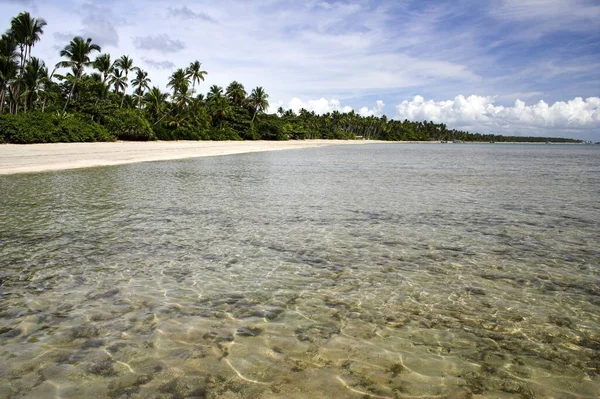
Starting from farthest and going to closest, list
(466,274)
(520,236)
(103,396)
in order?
(520,236), (466,274), (103,396)

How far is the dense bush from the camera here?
3416 cm

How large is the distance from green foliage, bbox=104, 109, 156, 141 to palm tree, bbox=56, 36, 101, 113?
6.38m

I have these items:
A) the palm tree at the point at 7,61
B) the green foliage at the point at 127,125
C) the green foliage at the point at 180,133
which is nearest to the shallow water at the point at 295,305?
the green foliage at the point at 127,125

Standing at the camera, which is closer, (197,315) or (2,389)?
(2,389)

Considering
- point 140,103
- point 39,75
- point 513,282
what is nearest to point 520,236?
point 513,282

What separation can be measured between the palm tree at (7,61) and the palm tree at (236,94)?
45390 mm

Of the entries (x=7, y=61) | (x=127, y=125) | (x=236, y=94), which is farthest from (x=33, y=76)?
(x=236, y=94)

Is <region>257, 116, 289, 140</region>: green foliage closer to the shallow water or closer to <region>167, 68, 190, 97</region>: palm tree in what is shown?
<region>167, 68, 190, 97</region>: palm tree

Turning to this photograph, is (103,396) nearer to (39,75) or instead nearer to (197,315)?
(197,315)

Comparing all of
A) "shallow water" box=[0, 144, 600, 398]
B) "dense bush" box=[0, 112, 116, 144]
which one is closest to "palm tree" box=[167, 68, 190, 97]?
"dense bush" box=[0, 112, 116, 144]

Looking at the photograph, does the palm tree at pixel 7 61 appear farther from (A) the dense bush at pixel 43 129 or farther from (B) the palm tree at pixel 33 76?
(A) the dense bush at pixel 43 129

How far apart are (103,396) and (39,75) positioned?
63.3m

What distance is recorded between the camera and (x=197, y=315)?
194 inches

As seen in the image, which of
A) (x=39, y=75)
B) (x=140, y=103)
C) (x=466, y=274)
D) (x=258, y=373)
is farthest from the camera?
(x=140, y=103)
